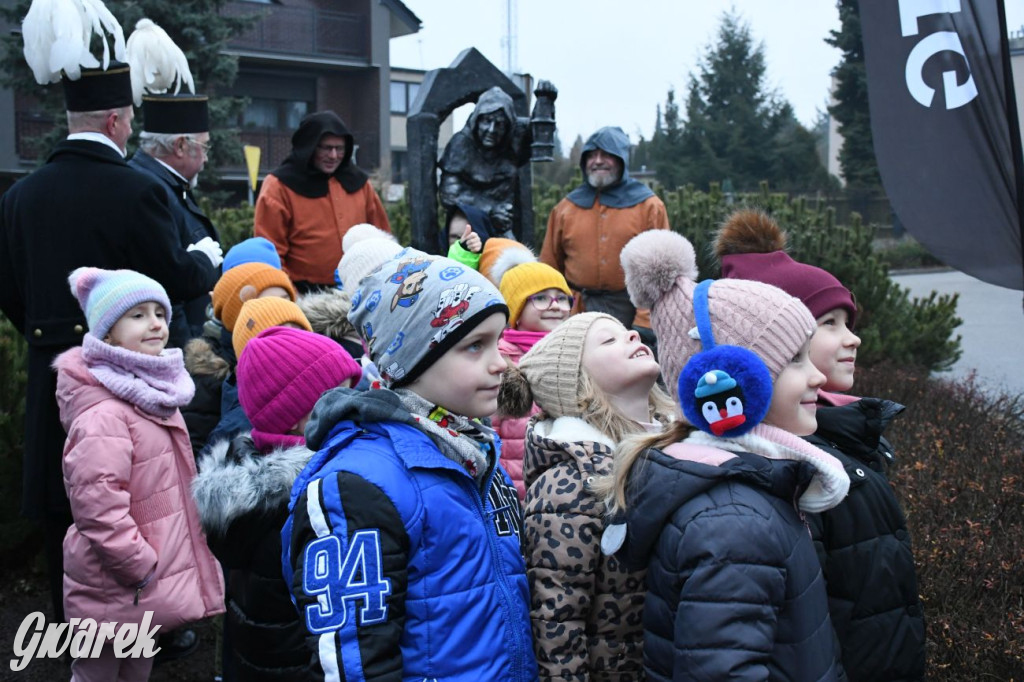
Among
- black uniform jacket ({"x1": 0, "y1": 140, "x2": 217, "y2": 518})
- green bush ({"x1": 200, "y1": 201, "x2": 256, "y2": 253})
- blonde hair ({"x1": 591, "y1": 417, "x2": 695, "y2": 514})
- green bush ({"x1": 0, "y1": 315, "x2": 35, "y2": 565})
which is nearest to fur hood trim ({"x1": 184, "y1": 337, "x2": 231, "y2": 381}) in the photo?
black uniform jacket ({"x1": 0, "y1": 140, "x2": 217, "y2": 518})

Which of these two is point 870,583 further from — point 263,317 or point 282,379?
point 263,317

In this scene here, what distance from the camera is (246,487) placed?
271 centimetres

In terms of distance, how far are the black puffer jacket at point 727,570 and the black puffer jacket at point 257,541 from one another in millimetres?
1061

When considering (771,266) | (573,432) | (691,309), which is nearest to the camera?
(691,309)

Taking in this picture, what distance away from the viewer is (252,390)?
295 centimetres

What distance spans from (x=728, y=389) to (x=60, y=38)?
3.65 m

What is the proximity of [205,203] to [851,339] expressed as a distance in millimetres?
10900

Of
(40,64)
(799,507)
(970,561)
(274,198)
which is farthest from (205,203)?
(799,507)

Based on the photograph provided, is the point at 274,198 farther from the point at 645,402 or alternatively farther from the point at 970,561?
the point at 970,561

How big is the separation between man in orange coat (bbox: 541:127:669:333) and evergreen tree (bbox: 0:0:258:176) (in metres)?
→ 15.2

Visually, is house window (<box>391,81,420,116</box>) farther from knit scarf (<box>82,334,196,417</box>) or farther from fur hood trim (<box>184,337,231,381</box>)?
knit scarf (<box>82,334,196,417</box>)

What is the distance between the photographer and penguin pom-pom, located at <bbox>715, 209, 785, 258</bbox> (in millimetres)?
3324

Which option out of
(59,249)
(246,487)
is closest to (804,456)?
(246,487)

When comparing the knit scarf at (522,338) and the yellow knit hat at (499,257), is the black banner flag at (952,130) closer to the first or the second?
the knit scarf at (522,338)
